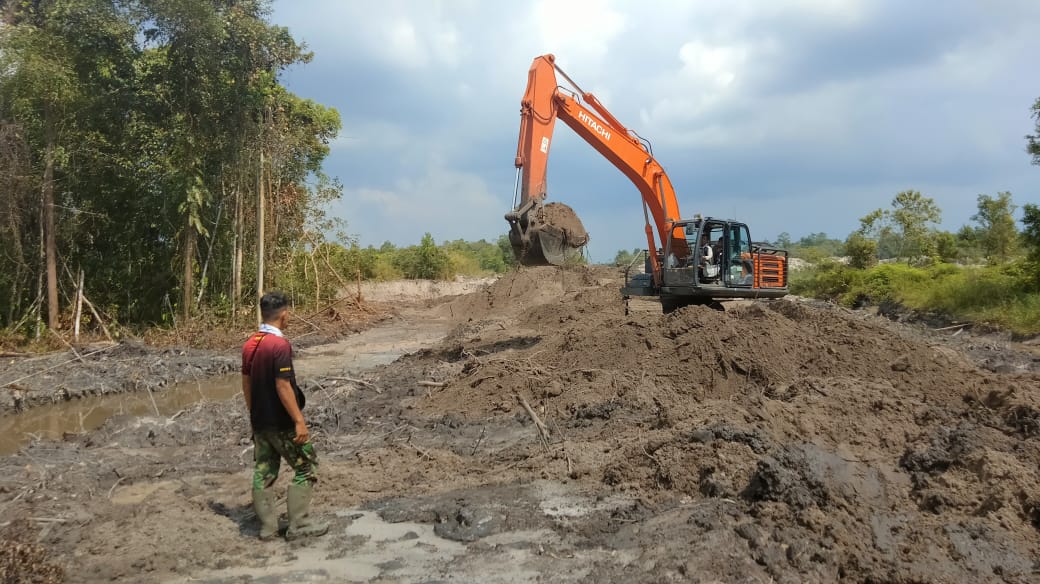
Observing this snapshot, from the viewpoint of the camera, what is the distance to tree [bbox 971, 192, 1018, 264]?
26984mm

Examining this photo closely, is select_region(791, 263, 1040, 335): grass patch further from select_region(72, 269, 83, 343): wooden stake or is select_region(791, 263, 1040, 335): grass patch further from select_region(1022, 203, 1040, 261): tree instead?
select_region(72, 269, 83, 343): wooden stake

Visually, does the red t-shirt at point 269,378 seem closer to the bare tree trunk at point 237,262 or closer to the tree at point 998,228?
the bare tree trunk at point 237,262

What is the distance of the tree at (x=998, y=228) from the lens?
26984 millimetres

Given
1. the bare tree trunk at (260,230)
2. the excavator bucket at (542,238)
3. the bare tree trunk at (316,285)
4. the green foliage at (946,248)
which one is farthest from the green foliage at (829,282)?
the bare tree trunk at (260,230)

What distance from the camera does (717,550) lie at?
4117mm

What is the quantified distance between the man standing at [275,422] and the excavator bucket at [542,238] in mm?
6194

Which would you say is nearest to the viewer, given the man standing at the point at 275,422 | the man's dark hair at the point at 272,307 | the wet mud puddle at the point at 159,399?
the man standing at the point at 275,422

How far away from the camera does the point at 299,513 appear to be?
468cm

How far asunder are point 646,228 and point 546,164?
256 cm

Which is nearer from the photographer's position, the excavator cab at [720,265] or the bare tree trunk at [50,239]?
the excavator cab at [720,265]

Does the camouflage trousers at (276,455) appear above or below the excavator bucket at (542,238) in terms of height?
below

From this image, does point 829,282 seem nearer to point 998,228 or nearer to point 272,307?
point 998,228

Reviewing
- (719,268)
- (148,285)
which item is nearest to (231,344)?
(148,285)

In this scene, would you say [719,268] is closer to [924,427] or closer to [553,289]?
[924,427]
